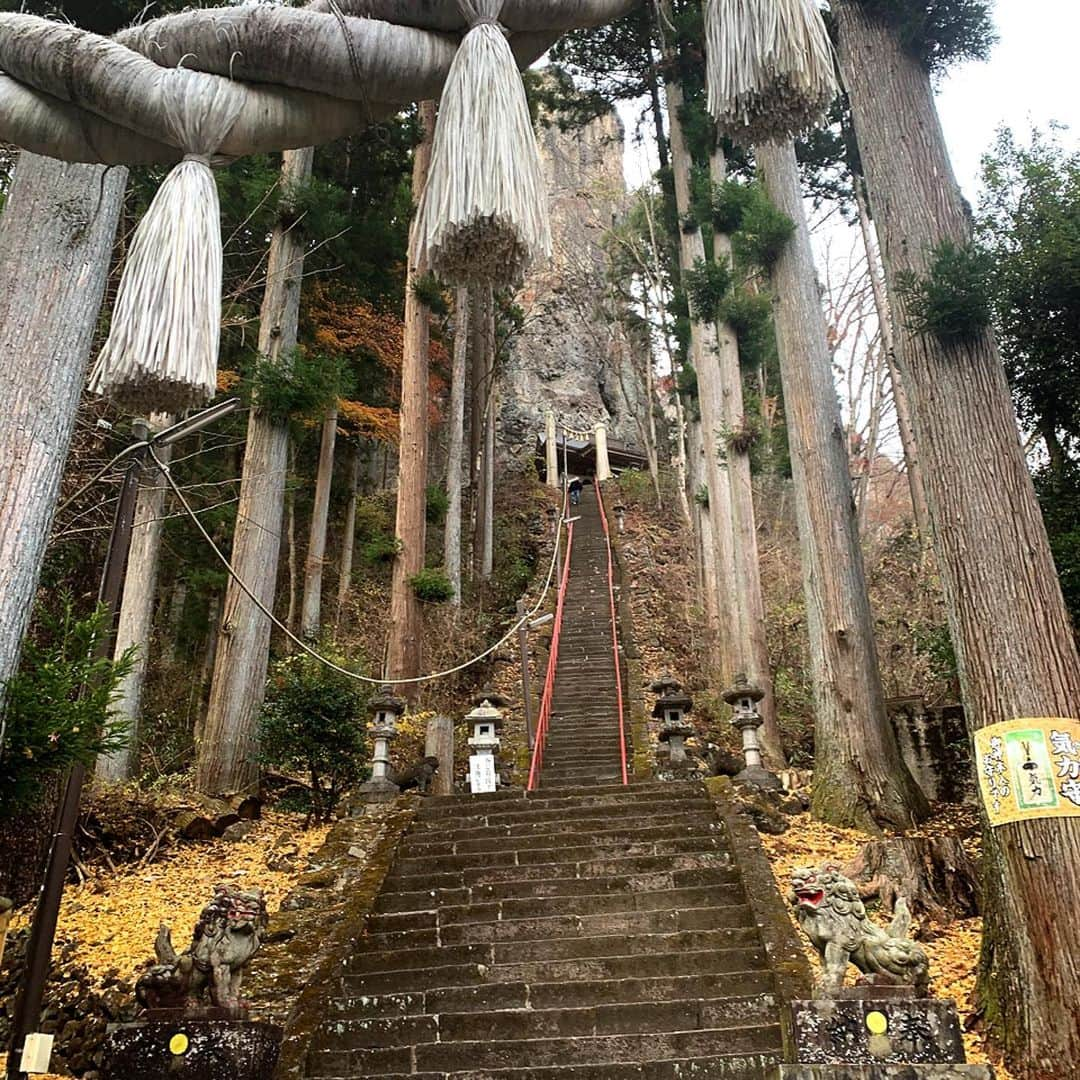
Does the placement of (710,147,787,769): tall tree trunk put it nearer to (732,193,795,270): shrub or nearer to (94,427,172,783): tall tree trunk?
(732,193,795,270): shrub

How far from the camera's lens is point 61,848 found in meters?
3.88

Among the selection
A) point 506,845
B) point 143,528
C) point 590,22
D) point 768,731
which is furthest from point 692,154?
point 590,22

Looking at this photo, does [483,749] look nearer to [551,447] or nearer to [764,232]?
[764,232]

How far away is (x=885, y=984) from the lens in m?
3.32

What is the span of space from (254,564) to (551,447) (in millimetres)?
19685

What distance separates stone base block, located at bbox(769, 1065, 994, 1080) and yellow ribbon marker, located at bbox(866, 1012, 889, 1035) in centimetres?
12

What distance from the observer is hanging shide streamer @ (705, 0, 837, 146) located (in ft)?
6.48

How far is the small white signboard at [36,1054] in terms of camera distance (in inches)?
121

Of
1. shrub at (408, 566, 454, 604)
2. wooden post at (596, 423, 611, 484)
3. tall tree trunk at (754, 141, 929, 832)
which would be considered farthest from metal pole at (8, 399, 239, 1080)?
wooden post at (596, 423, 611, 484)

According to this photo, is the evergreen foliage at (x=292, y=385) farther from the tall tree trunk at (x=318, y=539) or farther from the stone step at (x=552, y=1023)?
the stone step at (x=552, y=1023)

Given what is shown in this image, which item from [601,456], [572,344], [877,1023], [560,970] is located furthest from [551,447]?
[877,1023]

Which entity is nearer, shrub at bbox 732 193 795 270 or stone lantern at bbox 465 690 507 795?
shrub at bbox 732 193 795 270

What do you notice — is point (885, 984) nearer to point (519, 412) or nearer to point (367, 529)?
point (367, 529)

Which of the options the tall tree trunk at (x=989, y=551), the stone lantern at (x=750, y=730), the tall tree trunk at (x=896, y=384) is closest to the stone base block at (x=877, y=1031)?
the tall tree trunk at (x=989, y=551)
